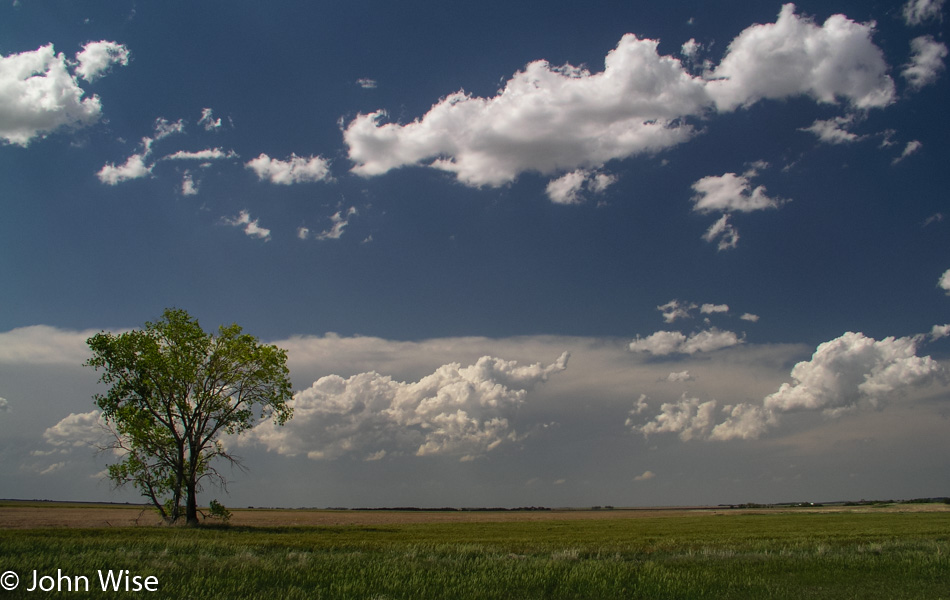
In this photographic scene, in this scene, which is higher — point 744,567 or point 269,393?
point 269,393

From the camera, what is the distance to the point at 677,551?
22.4 m

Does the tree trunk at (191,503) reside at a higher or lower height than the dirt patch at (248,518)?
higher

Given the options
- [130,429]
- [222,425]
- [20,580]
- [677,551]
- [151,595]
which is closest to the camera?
[151,595]

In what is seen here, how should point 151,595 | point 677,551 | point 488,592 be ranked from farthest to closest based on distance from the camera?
1. point 677,551
2. point 488,592
3. point 151,595

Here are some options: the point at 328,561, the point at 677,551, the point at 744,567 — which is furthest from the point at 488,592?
the point at 677,551

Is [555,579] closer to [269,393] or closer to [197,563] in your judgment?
[197,563]

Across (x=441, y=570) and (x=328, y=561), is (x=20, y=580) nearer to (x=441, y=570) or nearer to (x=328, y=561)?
(x=328, y=561)

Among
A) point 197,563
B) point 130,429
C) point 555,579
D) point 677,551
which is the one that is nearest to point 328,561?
point 197,563

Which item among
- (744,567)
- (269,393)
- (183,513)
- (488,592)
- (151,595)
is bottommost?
(183,513)

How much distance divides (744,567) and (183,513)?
114ft

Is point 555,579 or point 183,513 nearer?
point 555,579

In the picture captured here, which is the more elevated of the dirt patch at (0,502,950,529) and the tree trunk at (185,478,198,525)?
the tree trunk at (185,478,198,525)

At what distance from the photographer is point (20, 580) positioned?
10641 millimetres

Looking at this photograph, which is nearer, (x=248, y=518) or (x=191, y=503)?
(x=191, y=503)
